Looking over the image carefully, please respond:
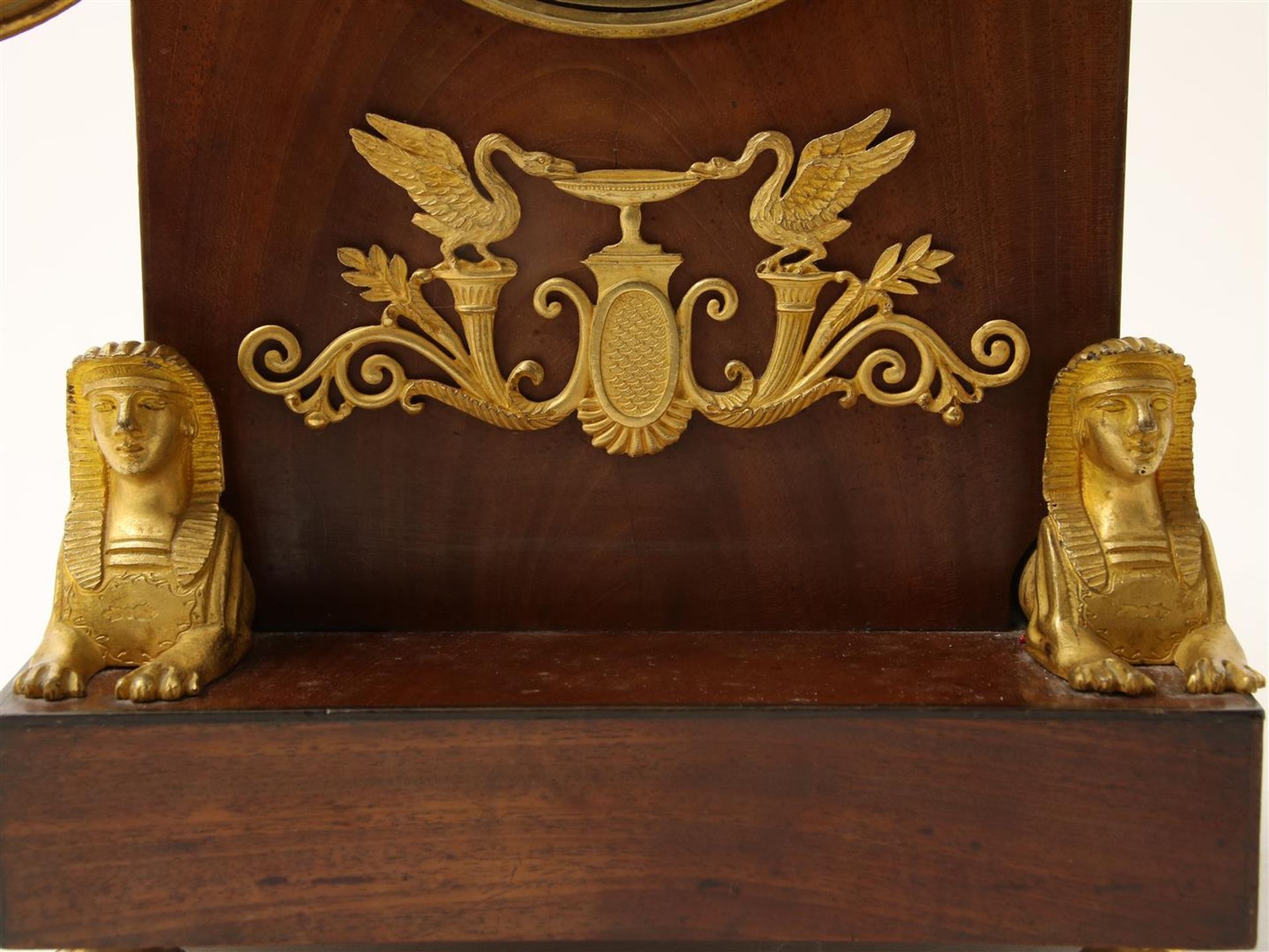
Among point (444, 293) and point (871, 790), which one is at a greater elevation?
point (444, 293)

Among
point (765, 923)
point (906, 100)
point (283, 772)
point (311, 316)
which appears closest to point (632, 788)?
point (765, 923)

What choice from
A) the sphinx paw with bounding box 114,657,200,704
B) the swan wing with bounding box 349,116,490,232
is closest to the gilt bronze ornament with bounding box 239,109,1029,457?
the swan wing with bounding box 349,116,490,232

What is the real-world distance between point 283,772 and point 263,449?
0.50 m

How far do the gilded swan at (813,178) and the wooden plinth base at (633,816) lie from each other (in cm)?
62

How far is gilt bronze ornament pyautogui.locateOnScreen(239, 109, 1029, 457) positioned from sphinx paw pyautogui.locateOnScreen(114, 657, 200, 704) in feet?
1.35

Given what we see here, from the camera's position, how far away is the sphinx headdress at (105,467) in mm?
2383

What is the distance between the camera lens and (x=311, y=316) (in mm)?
2477

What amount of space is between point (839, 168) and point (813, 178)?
37 millimetres

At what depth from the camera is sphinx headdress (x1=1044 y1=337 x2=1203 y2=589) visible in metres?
2.39

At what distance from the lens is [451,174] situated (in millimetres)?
2400

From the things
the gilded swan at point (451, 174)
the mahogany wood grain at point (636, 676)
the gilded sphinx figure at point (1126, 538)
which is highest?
the gilded swan at point (451, 174)

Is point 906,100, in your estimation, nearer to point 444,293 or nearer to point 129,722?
point 444,293

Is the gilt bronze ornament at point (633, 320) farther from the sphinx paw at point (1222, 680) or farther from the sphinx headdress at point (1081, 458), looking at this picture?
the sphinx paw at point (1222, 680)

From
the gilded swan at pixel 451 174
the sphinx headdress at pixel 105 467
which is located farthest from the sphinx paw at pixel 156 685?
the gilded swan at pixel 451 174
